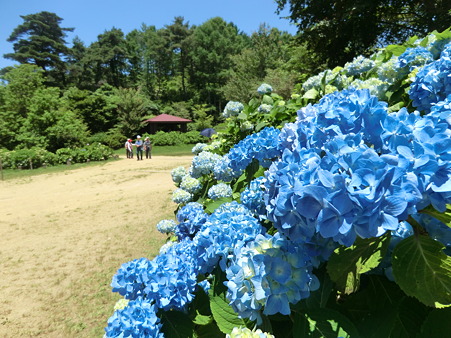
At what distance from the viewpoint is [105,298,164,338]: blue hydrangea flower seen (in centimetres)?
90

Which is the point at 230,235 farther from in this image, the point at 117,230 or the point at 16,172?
the point at 16,172

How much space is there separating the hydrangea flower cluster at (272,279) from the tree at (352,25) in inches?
486

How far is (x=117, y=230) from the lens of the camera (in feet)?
21.7

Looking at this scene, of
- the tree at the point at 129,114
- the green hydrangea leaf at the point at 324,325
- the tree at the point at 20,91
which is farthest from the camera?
the tree at the point at 129,114

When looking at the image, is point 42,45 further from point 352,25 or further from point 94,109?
point 352,25

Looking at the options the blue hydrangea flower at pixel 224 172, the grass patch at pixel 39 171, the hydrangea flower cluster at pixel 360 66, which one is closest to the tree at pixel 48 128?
the grass patch at pixel 39 171

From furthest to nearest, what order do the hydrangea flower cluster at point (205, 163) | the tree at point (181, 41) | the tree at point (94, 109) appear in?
the tree at point (181, 41) → the tree at point (94, 109) → the hydrangea flower cluster at point (205, 163)

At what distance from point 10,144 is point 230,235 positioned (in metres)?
27.9

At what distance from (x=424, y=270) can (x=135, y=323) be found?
77 cm

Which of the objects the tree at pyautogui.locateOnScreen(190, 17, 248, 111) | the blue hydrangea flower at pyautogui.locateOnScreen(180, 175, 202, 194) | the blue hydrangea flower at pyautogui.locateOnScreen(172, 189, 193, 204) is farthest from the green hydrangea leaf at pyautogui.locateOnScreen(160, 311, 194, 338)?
the tree at pyautogui.locateOnScreen(190, 17, 248, 111)

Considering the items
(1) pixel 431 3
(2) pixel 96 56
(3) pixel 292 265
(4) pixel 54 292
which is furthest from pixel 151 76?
(3) pixel 292 265

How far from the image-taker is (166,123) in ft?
120

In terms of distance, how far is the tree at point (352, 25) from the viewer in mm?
11695

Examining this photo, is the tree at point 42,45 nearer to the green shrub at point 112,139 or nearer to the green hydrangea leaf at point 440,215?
the green shrub at point 112,139
